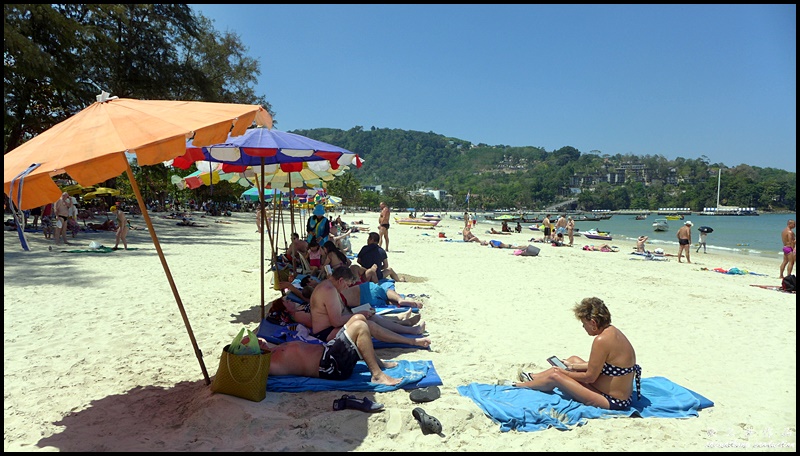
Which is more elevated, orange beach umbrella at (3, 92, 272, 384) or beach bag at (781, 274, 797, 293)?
orange beach umbrella at (3, 92, 272, 384)

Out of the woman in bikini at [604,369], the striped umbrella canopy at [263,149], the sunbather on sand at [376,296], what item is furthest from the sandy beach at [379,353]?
the striped umbrella canopy at [263,149]

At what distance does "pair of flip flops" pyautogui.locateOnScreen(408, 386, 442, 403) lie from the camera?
12.1ft

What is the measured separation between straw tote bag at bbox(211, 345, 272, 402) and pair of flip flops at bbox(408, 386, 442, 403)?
1158mm

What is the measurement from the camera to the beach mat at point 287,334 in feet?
15.7

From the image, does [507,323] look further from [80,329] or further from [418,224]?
[418,224]

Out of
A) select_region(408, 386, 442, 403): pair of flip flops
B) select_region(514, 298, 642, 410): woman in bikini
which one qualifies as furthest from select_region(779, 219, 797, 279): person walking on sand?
select_region(408, 386, 442, 403): pair of flip flops

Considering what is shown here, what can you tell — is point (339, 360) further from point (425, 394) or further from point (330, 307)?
point (425, 394)

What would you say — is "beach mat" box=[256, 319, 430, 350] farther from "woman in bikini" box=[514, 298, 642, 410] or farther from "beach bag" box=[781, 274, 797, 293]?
"beach bag" box=[781, 274, 797, 293]

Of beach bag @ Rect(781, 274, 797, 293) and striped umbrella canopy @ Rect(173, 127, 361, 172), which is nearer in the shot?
striped umbrella canopy @ Rect(173, 127, 361, 172)

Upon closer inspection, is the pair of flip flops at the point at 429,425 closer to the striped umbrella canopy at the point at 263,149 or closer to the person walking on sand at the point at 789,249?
the striped umbrella canopy at the point at 263,149

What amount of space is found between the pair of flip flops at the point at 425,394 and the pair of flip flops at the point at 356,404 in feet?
1.01

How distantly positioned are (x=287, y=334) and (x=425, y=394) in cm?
184

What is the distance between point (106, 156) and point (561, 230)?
2060cm

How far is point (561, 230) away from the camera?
2125 cm
